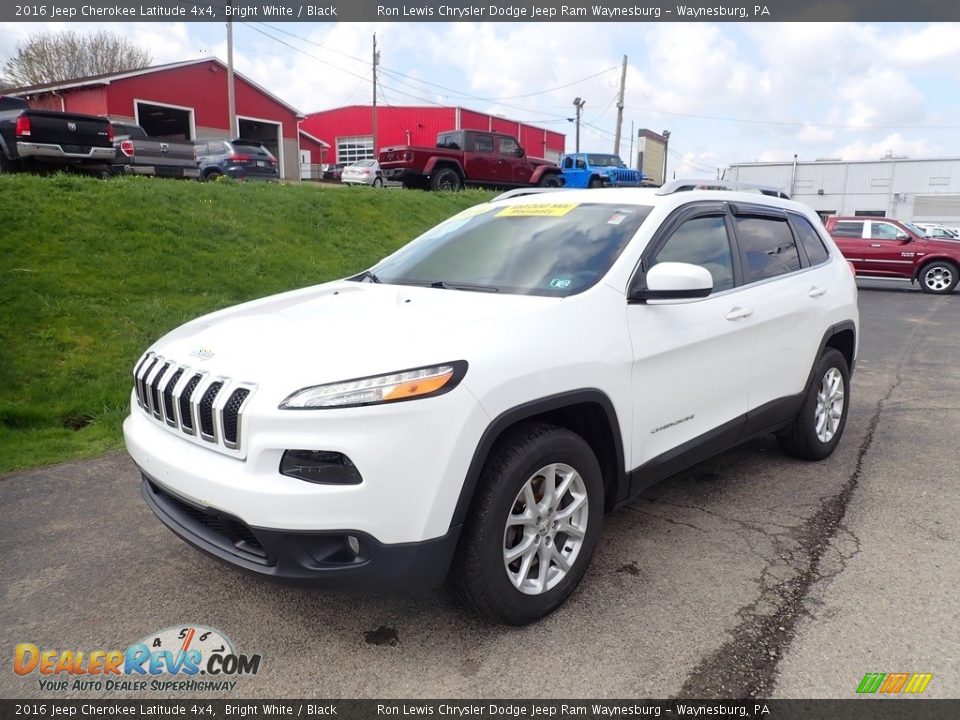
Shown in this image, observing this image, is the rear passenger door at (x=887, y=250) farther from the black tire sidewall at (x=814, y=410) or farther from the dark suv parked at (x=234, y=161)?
the dark suv parked at (x=234, y=161)

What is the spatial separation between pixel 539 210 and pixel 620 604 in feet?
6.79

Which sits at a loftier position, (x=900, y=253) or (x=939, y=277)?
(x=900, y=253)

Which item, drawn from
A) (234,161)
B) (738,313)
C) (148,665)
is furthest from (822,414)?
(234,161)

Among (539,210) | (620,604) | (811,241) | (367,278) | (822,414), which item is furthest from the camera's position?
(811,241)

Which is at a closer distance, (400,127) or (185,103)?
(185,103)

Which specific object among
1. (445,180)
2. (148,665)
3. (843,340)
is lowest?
(148,665)

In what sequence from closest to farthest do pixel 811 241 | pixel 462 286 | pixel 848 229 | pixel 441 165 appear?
pixel 462 286 → pixel 811 241 → pixel 848 229 → pixel 441 165

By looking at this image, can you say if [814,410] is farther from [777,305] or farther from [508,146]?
[508,146]

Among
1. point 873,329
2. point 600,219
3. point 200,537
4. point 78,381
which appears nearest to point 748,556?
point 600,219

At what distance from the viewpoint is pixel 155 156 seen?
55.4ft

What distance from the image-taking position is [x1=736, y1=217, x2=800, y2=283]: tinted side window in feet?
13.4

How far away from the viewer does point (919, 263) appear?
54.5 feet

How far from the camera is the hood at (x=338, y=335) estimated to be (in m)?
2.45

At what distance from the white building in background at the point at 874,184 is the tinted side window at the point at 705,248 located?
144ft
